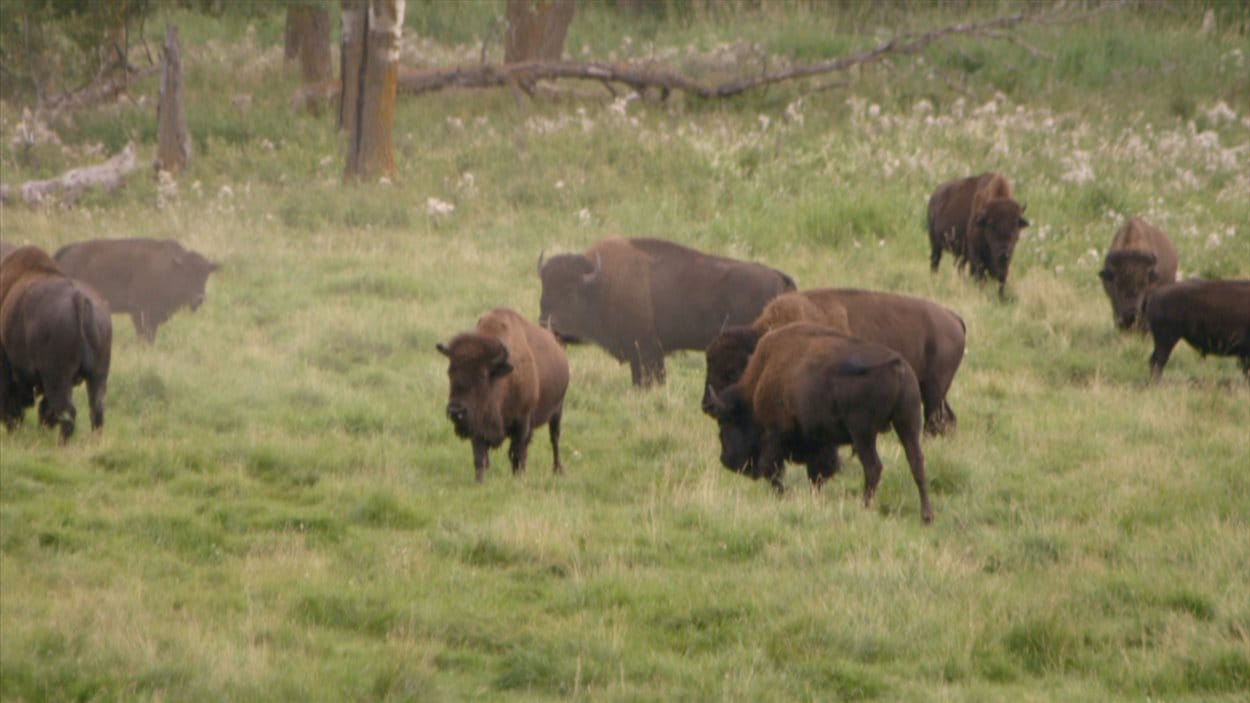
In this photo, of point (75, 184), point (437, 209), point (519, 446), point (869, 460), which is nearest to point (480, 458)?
point (519, 446)

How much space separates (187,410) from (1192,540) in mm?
6611

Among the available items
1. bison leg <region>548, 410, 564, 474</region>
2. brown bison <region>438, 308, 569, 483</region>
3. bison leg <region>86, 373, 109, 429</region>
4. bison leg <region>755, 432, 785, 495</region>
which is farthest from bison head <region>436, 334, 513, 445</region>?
bison leg <region>86, 373, 109, 429</region>

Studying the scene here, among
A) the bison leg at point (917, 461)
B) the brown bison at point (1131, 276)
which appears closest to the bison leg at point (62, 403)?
the bison leg at point (917, 461)

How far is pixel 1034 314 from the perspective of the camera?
15617 mm

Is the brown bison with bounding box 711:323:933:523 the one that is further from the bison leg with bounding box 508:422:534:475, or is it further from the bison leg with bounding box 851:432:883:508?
the bison leg with bounding box 508:422:534:475

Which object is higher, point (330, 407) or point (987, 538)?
point (987, 538)

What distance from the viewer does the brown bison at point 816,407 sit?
29.5 ft

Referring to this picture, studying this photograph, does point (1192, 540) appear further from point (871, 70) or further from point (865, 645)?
point (871, 70)

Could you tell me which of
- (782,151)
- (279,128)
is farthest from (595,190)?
(279,128)

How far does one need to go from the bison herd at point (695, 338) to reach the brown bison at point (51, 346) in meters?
0.01

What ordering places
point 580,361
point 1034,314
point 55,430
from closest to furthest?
point 55,430
point 580,361
point 1034,314

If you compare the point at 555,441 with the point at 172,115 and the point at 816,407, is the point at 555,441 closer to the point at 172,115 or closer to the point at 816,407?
the point at 816,407

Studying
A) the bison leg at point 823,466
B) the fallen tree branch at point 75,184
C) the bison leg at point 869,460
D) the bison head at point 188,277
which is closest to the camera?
the bison leg at point 869,460

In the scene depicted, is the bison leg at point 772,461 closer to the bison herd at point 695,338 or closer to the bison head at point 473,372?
the bison herd at point 695,338
